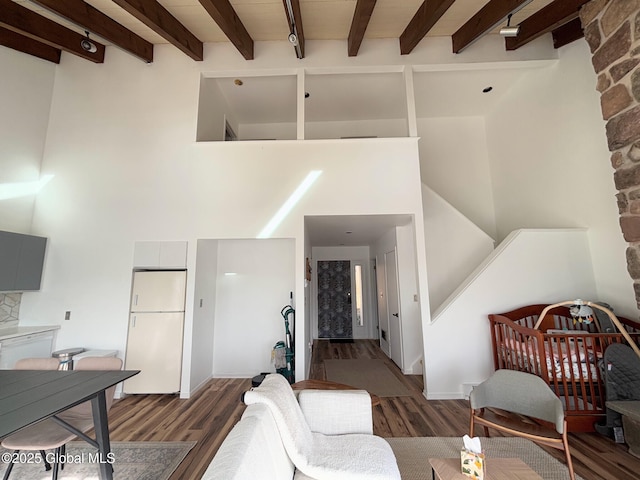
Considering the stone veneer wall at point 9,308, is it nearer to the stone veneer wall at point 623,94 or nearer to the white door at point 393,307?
the white door at point 393,307

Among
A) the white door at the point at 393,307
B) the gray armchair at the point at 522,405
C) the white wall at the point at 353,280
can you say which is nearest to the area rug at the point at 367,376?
the white door at the point at 393,307

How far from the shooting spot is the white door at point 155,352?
142 inches

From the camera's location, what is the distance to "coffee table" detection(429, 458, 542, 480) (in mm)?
1510

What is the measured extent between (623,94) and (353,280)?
585cm

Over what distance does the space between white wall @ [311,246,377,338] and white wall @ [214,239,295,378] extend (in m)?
2.61

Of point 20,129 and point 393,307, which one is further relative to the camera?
point 393,307

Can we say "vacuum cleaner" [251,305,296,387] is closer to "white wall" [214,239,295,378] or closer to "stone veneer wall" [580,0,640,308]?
"white wall" [214,239,295,378]

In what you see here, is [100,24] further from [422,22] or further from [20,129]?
[422,22]

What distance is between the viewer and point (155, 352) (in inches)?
145

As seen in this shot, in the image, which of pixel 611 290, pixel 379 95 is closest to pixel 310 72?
pixel 379 95

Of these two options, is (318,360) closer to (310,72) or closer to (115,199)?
(115,199)

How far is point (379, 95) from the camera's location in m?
4.92

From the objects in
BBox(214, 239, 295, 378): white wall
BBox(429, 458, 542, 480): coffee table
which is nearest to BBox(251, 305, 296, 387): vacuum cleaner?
BBox(214, 239, 295, 378): white wall

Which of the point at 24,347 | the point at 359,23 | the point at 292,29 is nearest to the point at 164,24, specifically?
the point at 292,29
